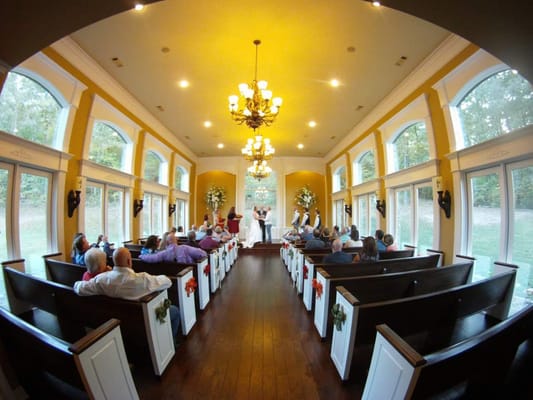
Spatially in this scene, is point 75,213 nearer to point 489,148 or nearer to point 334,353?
point 334,353

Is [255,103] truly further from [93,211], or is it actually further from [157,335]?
[93,211]

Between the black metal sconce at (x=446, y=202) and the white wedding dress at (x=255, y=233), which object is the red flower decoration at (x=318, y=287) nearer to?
the black metal sconce at (x=446, y=202)

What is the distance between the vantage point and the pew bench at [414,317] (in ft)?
6.46

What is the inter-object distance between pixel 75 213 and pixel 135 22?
323 centimetres

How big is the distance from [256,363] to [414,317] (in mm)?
1462

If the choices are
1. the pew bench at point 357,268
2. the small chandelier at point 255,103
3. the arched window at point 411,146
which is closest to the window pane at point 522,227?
the pew bench at point 357,268

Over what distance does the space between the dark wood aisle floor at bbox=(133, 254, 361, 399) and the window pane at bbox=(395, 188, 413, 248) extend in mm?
3173

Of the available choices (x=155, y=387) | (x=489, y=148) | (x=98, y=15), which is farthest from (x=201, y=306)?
(x=489, y=148)

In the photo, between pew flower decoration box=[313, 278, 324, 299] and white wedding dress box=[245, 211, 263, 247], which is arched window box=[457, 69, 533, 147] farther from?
white wedding dress box=[245, 211, 263, 247]

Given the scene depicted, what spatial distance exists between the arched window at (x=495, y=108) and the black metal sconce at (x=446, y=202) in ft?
2.73

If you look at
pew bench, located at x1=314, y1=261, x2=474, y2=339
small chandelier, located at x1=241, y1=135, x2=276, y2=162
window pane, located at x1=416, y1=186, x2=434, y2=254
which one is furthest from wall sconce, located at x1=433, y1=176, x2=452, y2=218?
small chandelier, located at x1=241, y1=135, x2=276, y2=162

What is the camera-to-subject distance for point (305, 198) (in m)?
11.3

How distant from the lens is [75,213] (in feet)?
14.0

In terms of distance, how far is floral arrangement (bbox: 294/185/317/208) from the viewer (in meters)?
11.4
